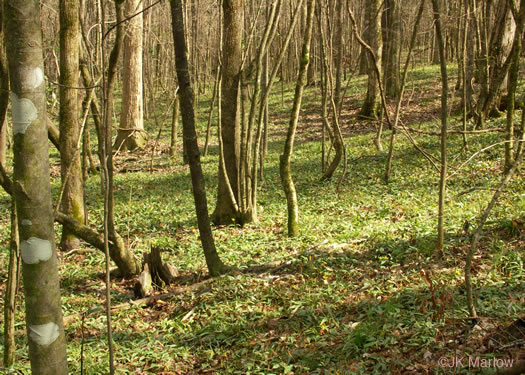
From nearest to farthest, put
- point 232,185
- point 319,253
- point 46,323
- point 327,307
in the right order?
1. point 46,323
2. point 327,307
3. point 319,253
4. point 232,185

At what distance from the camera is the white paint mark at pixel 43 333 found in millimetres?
2373

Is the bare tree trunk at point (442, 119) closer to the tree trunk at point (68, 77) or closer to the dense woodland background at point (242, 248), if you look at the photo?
the dense woodland background at point (242, 248)

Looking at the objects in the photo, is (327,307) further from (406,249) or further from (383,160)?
(383,160)

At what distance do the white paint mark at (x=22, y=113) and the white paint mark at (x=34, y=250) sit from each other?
22.1 inches

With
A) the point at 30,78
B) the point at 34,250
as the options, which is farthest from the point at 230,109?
the point at 34,250

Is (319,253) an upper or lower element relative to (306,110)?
lower

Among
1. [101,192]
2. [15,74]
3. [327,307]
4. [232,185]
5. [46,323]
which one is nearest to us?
[15,74]

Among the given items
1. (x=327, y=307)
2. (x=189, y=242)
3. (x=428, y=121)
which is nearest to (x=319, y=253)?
(x=327, y=307)

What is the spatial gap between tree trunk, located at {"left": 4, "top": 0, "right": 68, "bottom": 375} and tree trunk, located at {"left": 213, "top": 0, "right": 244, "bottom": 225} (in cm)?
558

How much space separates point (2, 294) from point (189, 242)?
2.91 m

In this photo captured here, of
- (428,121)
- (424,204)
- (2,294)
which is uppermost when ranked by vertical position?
(428,121)

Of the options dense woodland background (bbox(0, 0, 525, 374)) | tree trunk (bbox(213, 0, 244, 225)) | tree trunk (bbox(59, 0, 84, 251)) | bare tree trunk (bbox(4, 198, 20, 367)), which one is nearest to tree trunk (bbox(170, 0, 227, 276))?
dense woodland background (bbox(0, 0, 525, 374))

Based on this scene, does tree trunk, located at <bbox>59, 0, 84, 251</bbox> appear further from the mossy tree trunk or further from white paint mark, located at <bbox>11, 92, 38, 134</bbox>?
white paint mark, located at <bbox>11, 92, 38, 134</bbox>

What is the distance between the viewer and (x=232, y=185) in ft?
27.7
